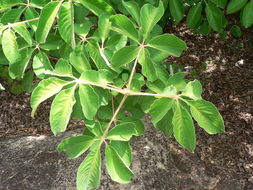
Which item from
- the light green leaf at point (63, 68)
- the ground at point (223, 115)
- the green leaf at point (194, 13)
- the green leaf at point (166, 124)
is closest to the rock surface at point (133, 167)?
the ground at point (223, 115)

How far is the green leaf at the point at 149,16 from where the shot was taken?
3.87ft

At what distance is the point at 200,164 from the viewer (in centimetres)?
269

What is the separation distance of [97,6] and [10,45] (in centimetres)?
33

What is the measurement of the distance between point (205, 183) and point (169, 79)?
149cm

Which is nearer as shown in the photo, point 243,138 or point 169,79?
point 169,79

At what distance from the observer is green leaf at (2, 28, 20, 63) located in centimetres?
123

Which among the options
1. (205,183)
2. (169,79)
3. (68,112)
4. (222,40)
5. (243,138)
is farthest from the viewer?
(222,40)

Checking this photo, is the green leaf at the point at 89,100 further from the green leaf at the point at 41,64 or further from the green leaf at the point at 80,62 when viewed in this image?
the green leaf at the point at 41,64

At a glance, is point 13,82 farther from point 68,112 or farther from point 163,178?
point 68,112

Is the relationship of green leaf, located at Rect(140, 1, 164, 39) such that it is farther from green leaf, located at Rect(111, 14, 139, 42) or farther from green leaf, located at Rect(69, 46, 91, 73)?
green leaf, located at Rect(69, 46, 91, 73)

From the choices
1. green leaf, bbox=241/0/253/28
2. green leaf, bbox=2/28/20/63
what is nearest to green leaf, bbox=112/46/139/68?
green leaf, bbox=2/28/20/63

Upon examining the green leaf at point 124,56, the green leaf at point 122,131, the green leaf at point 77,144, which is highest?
the green leaf at point 124,56

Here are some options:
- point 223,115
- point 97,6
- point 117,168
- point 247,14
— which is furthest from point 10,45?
point 223,115

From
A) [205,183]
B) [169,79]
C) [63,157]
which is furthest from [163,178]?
[169,79]
